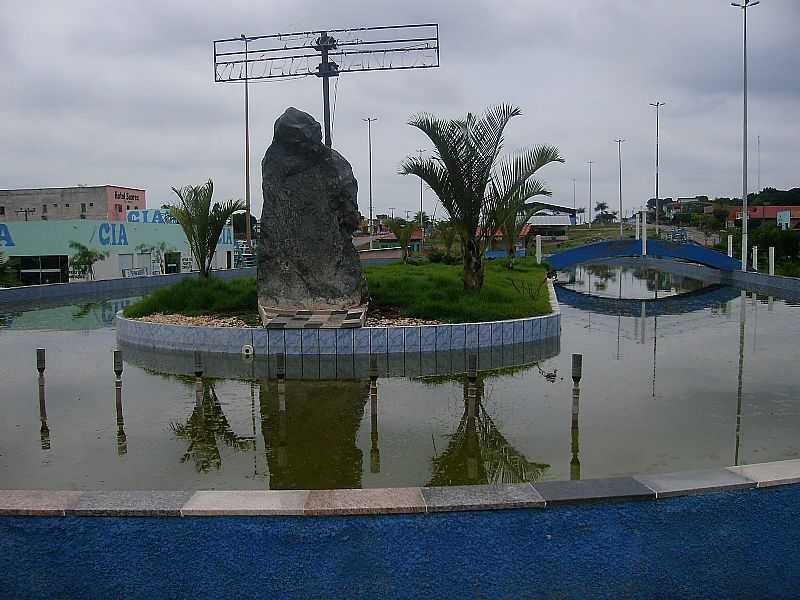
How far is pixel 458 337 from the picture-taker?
13.1 m

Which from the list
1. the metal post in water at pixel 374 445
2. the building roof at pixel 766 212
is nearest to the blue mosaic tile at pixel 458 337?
the metal post in water at pixel 374 445

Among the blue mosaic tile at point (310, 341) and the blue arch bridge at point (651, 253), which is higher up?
the blue arch bridge at point (651, 253)

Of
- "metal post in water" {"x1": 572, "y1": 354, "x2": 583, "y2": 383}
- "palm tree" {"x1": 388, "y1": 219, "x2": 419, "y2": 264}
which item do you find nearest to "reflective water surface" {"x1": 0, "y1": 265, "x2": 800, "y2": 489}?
"metal post in water" {"x1": 572, "y1": 354, "x2": 583, "y2": 383}

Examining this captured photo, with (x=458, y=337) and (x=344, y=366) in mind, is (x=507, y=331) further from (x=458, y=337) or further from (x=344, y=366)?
(x=344, y=366)

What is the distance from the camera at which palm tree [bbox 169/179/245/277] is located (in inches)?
757

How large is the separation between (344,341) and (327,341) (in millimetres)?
279

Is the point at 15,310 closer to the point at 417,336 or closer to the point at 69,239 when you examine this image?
the point at 69,239

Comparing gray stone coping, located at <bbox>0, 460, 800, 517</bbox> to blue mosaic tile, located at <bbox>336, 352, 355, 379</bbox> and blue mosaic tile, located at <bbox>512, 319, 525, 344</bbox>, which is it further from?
blue mosaic tile, located at <bbox>512, 319, 525, 344</bbox>

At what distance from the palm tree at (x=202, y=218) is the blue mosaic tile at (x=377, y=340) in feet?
26.5

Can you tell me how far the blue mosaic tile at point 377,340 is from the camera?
12.5 meters

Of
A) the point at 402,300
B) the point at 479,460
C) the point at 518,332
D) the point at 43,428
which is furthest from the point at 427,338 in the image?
the point at 43,428

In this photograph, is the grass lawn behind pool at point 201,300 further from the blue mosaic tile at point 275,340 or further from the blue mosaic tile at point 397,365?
the blue mosaic tile at point 397,365

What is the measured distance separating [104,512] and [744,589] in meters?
3.96

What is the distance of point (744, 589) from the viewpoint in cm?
423
